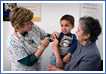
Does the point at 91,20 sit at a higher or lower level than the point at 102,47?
higher

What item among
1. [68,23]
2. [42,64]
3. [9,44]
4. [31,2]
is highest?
[31,2]

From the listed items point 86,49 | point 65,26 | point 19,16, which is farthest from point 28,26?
point 86,49

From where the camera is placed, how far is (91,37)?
3.69 ft

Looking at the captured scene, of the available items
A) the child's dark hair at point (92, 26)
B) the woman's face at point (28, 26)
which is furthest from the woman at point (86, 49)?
the woman's face at point (28, 26)

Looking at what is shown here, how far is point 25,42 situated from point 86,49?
30 centimetres

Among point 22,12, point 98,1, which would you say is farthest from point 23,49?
point 98,1

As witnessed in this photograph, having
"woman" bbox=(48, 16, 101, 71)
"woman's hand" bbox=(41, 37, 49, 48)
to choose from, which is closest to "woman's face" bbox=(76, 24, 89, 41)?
"woman" bbox=(48, 16, 101, 71)

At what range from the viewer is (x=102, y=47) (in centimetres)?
112

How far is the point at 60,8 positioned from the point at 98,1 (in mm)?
191

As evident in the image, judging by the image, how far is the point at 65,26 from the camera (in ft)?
3.68

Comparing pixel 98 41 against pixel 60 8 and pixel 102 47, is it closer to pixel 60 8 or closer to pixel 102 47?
pixel 102 47

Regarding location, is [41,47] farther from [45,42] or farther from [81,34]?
[81,34]

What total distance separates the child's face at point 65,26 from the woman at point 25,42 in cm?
10

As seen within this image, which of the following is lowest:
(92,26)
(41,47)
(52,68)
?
(52,68)
